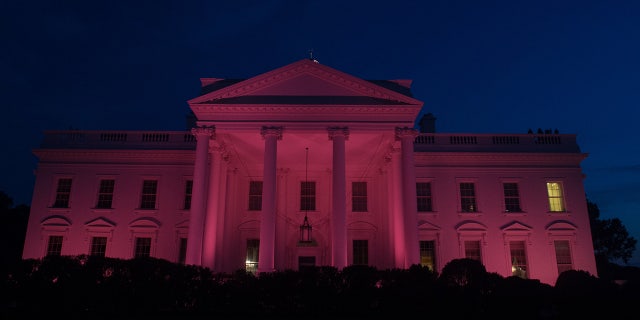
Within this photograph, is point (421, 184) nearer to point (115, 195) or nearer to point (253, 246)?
point (253, 246)

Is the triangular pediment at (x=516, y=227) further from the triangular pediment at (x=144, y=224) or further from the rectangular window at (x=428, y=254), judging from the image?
the triangular pediment at (x=144, y=224)

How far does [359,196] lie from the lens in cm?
2884

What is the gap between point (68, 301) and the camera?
13000 mm

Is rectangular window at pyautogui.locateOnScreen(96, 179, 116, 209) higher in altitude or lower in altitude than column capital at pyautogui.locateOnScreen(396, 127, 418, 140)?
lower

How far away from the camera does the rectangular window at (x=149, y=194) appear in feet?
87.8

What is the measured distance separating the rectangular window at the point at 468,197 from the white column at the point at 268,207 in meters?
12.5

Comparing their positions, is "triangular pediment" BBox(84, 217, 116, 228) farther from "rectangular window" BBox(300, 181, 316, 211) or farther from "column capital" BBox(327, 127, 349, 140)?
"column capital" BBox(327, 127, 349, 140)

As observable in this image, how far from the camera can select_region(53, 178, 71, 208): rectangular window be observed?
26.4m

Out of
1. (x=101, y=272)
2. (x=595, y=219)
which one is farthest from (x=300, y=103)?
(x=595, y=219)

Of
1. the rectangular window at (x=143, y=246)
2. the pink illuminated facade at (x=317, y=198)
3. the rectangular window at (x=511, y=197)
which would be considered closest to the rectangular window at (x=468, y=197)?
the pink illuminated facade at (x=317, y=198)

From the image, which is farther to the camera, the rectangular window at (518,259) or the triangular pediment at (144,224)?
the triangular pediment at (144,224)

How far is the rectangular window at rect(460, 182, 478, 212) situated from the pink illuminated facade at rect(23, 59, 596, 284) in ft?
0.20

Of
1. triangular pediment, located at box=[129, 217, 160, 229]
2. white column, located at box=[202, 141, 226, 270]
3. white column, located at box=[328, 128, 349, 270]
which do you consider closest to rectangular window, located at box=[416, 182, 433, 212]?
white column, located at box=[328, 128, 349, 270]

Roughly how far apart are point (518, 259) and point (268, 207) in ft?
51.1
